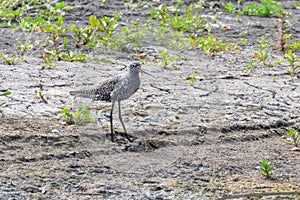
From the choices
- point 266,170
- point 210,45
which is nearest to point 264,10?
point 210,45

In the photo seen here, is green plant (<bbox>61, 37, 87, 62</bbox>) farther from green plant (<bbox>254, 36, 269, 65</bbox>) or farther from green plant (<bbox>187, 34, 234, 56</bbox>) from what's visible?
green plant (<bbox>254, 36, 269, 65</bbox>)

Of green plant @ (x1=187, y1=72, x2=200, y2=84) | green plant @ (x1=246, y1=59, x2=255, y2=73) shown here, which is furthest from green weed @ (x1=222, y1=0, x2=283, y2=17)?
green plant @ (x1=187, y1=72, x2=200, y2=84)

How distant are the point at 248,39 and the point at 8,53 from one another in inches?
105

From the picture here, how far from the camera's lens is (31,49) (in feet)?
24.0

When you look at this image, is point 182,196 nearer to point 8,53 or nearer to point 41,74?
point 41,74

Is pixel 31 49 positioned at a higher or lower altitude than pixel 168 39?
lower

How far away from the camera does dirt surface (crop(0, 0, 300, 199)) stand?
4609 millimetres

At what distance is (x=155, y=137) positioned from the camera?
5262mm

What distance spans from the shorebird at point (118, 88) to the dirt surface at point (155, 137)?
0.10 m

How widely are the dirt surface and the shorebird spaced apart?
0.10 m

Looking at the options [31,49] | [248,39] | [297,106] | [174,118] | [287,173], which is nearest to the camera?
[287,173]

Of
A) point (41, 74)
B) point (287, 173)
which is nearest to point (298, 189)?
point (287, 173)

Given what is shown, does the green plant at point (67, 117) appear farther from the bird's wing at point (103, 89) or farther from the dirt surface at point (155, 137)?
the bird's wing at point (103, 89)

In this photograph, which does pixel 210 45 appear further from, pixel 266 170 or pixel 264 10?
pixel 266 170
